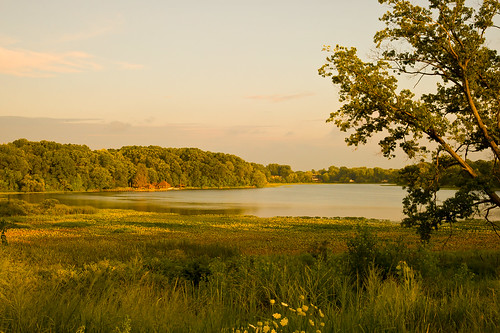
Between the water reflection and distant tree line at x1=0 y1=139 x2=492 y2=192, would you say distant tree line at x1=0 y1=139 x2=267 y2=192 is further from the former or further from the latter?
the water reflection

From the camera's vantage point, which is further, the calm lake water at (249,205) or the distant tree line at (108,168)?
the distant tree line at (108,168)

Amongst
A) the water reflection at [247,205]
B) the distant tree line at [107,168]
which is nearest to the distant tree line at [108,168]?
the distant tree line at [107,168]

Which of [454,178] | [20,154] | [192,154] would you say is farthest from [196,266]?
[192,154]

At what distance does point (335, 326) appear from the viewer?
403cm

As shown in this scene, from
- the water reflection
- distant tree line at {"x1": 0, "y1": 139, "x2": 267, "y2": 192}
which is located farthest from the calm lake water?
distant tree line at {"x1": 0, "y1": 139, "x2": 267, "y2": 192}

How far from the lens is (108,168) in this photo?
141500 millimetres

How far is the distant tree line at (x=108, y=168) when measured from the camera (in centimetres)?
11481

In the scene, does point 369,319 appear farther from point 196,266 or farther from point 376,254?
point 196,266

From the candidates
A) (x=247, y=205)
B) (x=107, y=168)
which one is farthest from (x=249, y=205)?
(x=107, y=168)

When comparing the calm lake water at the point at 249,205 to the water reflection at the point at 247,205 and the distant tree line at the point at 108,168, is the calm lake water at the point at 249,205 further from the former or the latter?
the distant tree line at the point at 108,168

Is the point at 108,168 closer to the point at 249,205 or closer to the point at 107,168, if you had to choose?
the point at 107,168

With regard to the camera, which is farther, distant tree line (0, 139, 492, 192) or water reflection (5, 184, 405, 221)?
distant tree line (0, 139, 492, 192)

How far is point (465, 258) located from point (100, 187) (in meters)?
133

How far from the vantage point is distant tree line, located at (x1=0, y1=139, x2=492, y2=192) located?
11481 centimetres
